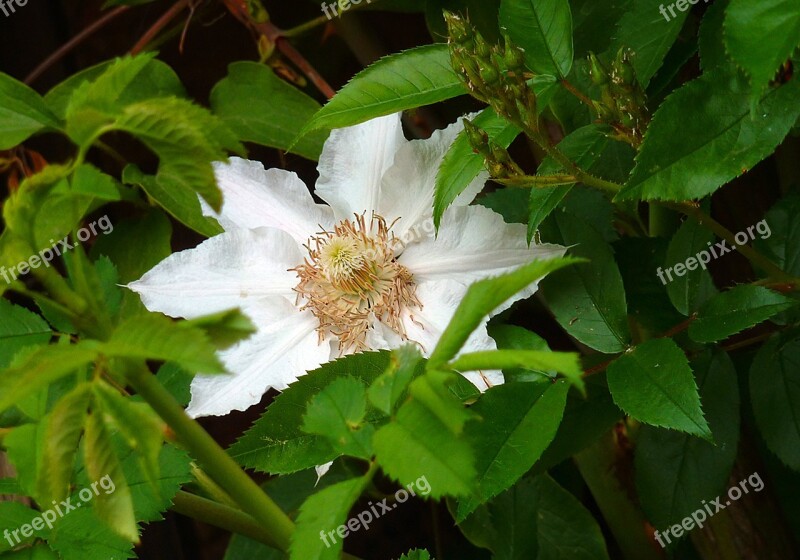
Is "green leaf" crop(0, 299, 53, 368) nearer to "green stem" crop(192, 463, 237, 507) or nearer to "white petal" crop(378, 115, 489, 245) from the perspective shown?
"green stem" crop(192, 463, 237, 507)

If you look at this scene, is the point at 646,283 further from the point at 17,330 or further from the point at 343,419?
the point at 17,330

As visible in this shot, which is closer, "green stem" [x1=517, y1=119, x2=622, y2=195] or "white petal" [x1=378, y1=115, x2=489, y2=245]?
"green stem" [x1=517, y1=119, x2=622, y2=195]

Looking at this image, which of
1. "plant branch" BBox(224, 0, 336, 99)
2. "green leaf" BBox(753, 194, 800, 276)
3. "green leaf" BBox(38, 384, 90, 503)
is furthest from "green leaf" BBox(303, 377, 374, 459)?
"plant branch" BBox(224, 0, 336, 99)

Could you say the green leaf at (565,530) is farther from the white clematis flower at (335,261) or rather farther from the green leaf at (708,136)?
the green leaf at (708,136)

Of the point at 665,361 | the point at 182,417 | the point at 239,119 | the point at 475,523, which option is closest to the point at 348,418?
the point at 182,417

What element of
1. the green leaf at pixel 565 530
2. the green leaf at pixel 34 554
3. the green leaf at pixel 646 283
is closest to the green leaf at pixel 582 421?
the green leaf at pixel 646 283

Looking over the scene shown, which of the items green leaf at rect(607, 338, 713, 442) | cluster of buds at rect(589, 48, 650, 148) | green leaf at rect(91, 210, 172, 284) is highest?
green leaf at rect(91, 210, 172, 284)

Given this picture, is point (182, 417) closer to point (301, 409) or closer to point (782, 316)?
point (301, 409)
